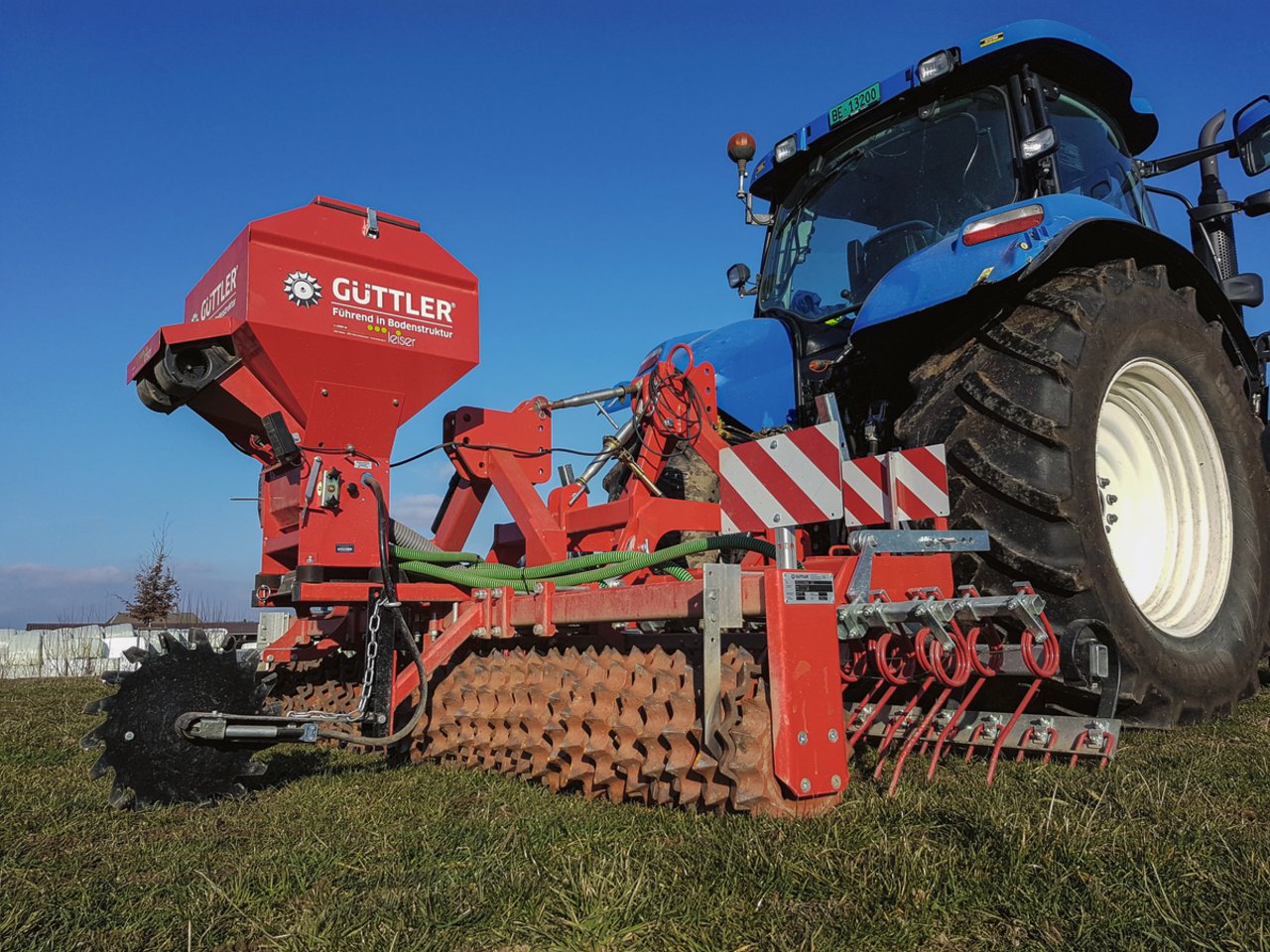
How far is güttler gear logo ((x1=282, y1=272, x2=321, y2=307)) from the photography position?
335 cm

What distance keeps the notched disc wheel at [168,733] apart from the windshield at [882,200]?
127 inches

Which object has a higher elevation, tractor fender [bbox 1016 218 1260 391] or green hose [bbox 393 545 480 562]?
tractor fender [bbox 1016 218 1260 391]

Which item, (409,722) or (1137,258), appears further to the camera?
(1137,258)

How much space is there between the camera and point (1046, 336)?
10.3ft

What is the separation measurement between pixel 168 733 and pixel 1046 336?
296 cm

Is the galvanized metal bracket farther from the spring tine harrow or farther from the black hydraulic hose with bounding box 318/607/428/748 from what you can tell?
the black hydraulic hose with bounding box 318/607/428/748

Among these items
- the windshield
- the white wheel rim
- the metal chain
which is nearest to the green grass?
the metal chain

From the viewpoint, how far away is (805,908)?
162 centimetres

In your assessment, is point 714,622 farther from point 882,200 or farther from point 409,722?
point 882,200

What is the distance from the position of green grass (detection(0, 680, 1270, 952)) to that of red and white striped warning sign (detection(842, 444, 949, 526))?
813mm

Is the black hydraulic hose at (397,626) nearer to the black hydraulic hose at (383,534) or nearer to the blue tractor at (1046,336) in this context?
the black hydraulic hose at (383,534)

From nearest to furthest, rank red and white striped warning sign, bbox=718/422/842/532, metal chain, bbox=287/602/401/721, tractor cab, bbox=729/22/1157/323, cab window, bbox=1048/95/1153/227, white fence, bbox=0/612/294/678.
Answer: red and white striped warning sign, bbox=718/422/842/532, metal chain, bbox=287/602/401/721, tractor cab, bbox=729/22/1157/323, cab window, bbox=1048/95/1153/227, white fence, bbox=0/612/294/678

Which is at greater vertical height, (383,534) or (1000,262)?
(1000,262)

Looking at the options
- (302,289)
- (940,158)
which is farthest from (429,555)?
(940,158)
